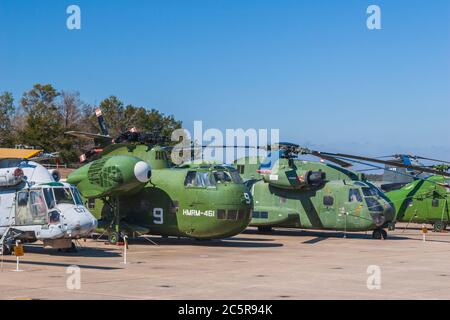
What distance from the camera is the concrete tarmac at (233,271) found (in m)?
14.0

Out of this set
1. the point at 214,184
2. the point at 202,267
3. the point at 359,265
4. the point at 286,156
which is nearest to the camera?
the point at 202,267

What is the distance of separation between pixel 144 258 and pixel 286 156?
12.6m

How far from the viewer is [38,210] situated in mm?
21594

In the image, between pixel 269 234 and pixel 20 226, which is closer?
pixel 20 226

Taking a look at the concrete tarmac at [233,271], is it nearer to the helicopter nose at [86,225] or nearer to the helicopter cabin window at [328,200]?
the helicopter nose at [86,225]

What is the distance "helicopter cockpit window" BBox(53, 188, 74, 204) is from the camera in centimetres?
2166

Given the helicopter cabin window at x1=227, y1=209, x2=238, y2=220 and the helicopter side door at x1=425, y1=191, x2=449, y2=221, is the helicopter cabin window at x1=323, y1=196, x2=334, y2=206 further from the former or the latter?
the helicopter side door at x1=425, y1=191, x2=449, y2=221

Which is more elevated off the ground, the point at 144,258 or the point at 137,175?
the point at 137,175

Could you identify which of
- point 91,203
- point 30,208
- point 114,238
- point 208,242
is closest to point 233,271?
point 30,208

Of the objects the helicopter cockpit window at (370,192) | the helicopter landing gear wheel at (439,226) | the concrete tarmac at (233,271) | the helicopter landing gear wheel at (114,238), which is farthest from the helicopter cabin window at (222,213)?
the helicopter landing gear wheel at (439,226)

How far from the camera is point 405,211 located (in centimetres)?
3906
